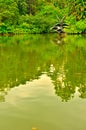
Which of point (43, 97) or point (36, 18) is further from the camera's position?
point (36, 18)

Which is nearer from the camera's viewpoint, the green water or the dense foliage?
the green water

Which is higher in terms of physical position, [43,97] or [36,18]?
[36,18]

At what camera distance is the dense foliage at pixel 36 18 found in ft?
182

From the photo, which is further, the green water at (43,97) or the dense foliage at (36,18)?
the dense foliage at (36,18)

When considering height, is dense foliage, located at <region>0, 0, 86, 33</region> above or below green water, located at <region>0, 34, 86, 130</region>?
above

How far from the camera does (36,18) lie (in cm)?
5978

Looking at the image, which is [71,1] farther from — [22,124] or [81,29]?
[22,124]

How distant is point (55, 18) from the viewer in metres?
64.4

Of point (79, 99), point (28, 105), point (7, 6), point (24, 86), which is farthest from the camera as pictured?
point (7, 6)

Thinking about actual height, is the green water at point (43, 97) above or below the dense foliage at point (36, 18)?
below

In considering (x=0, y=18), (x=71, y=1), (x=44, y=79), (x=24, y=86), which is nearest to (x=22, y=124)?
(x=24, y=86)

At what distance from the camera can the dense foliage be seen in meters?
55.4

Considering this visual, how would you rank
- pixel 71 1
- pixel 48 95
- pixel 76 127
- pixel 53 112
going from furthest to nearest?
pixel 71 1
pixel 48 95
pixel 53 112
pixel 76 127

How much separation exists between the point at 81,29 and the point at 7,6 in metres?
13.9
